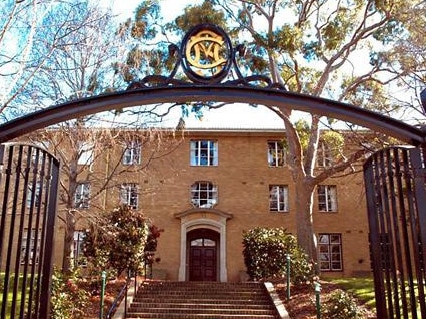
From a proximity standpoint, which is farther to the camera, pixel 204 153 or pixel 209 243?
pixel 204 153

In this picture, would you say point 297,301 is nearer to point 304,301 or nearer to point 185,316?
point 304,301

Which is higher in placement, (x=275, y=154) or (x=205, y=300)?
(x=275, y=154)

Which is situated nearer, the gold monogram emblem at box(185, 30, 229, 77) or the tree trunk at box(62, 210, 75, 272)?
the gold monogram emblem at box(185, 30, 229, 77)

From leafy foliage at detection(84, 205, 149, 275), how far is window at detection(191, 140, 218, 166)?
10.0 m

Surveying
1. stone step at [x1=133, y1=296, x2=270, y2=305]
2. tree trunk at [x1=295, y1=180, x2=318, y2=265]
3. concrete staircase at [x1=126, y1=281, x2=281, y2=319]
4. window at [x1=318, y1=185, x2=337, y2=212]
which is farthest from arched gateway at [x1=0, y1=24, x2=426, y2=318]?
window at [x1=318, y1=185, x2=337, y2=212]

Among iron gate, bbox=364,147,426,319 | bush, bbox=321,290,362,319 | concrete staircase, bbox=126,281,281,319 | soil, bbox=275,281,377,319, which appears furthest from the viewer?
concrete staircase, bbox=126,281,281,319

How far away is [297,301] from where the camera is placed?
14.0 m

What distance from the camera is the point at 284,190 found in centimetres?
2659

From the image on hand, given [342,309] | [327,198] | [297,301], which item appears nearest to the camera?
[342,309]

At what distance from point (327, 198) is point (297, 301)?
13332 mm

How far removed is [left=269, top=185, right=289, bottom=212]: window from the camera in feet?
85.7

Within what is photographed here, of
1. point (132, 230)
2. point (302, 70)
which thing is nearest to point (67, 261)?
point (132, 230)

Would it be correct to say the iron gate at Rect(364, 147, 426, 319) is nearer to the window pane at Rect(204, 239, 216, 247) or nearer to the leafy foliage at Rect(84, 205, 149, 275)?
the leafy foliage at Rect(84, 205, 149, 275)

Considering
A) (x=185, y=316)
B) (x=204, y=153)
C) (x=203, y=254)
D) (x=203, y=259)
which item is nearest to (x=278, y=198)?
(x=204, y=153)
